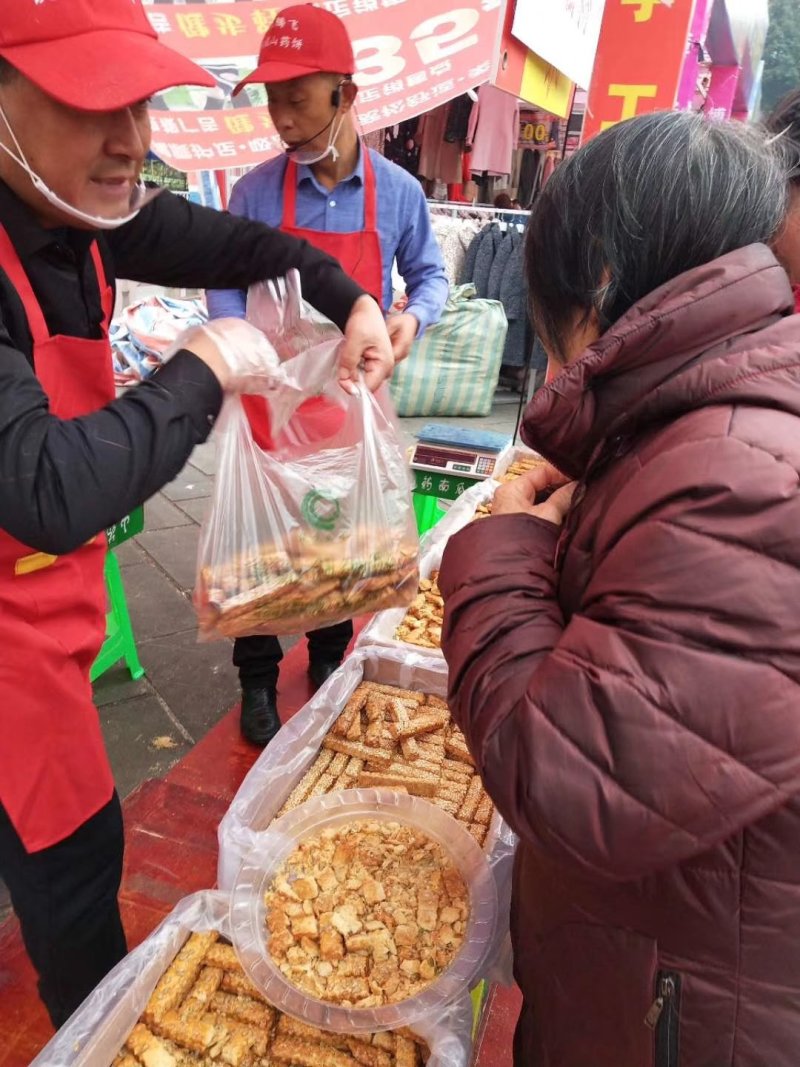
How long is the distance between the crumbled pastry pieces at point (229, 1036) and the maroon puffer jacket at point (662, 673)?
0.33 m

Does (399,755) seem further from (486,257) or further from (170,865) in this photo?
(486,257)

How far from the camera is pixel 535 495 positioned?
125cm

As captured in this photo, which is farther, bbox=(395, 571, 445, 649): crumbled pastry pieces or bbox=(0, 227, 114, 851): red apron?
bbox=(395, 571, 445, 649): crumbled pastry pieces

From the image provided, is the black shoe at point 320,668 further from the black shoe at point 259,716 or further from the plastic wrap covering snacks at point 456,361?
the plastic wrap covering snacks at point 456,361

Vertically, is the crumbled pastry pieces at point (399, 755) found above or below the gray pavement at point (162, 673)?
above

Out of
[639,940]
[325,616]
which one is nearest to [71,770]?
[325,616]

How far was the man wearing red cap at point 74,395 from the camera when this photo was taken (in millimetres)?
935

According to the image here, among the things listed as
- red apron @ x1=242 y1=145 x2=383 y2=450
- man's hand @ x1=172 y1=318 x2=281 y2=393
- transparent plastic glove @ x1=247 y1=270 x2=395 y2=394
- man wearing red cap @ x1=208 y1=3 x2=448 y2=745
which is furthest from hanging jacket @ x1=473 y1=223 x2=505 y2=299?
man's hand @ x1=172 y1=318 x2=281 y2=393

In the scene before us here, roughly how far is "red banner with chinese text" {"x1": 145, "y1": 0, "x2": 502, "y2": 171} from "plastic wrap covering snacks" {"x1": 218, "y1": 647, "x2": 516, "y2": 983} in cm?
196

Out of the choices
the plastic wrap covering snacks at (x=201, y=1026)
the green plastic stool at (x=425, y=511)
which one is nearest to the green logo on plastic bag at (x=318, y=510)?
the plastic wrap covering snacks at (x=201, y=1026)

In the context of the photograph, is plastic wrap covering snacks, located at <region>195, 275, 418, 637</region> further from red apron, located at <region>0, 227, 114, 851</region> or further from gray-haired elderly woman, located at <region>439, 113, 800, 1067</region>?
gray-haired elderly woman, located at <region>439, 113, 800, 1067</region>

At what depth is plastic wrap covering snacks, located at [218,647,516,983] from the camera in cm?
143

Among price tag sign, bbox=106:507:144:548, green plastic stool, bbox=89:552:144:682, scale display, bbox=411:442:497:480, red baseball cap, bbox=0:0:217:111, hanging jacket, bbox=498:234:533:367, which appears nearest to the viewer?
red baseball cap, bbox=0:0:217:111

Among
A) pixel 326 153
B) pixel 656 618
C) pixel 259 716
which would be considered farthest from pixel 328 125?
pixel 656 618
